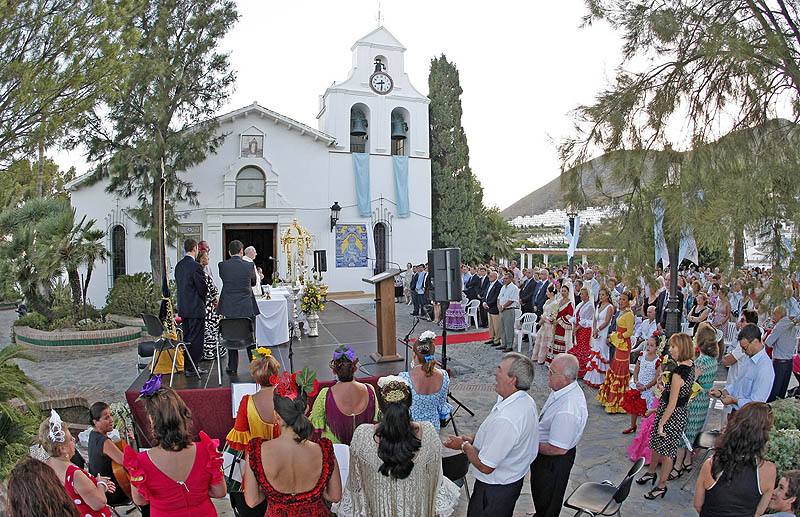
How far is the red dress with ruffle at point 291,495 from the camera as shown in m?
2.98

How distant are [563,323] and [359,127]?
46.0ft

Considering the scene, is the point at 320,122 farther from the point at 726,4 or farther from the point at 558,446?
the point at 558,446

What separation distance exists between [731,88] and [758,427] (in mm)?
3749

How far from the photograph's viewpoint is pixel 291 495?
2979mm

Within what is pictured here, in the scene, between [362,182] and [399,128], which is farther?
[399,128]

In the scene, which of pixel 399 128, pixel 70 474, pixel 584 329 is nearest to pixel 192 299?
pixel 70 474

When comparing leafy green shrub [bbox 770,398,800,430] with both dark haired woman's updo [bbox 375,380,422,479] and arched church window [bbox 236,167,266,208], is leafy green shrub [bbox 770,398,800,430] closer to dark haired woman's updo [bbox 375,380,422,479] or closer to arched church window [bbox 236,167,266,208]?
dark haired woman's updo [bbox 375,380,422,479]

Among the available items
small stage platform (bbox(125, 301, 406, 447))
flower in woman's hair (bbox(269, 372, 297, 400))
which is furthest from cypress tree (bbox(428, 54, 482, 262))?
flower in woman's hair (bbox(269, 372, 297, 400))

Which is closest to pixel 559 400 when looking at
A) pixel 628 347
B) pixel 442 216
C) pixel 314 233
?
pixel 628 347

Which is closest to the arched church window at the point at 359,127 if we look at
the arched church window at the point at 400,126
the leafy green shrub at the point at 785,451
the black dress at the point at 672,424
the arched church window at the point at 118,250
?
the arched church window at the point at 400,126

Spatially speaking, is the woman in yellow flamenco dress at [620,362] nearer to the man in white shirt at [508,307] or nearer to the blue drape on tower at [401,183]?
the man in white shirt at [508,307]

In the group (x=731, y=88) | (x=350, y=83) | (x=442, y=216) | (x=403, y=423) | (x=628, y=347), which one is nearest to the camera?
(x=403, y=423)

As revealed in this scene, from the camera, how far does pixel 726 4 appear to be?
5.64 meters

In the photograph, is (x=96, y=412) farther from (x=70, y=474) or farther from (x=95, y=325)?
(x=95, y=325)
